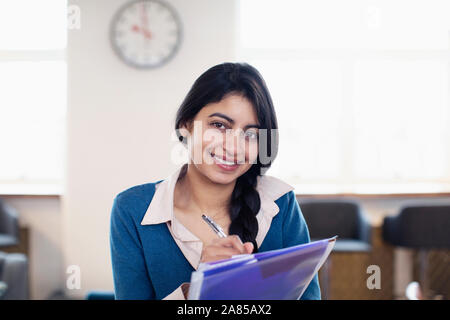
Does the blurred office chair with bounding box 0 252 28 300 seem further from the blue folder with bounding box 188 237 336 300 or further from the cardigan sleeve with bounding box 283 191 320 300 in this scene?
the blue folder with bounding box 188 237 336 300

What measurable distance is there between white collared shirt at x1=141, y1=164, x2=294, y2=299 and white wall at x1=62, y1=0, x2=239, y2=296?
18 centimetres

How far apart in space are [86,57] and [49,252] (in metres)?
1.79

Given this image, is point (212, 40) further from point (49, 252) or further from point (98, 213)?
point (49, 252)

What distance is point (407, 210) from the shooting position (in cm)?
244

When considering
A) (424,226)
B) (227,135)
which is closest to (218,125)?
(227,135)

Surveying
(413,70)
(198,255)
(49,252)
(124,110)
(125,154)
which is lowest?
(49,252)

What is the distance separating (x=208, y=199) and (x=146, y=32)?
0.88 metres

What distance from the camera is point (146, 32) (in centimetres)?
152

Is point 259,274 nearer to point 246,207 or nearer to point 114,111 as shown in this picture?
point 246,207

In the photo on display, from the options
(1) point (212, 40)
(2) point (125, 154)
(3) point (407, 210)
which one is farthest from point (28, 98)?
(3) point (407, 210)

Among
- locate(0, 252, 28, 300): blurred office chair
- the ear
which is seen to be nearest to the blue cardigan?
the ear

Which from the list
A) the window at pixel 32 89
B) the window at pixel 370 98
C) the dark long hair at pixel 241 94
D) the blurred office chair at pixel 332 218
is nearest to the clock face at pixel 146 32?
the window at pixel 32 89
